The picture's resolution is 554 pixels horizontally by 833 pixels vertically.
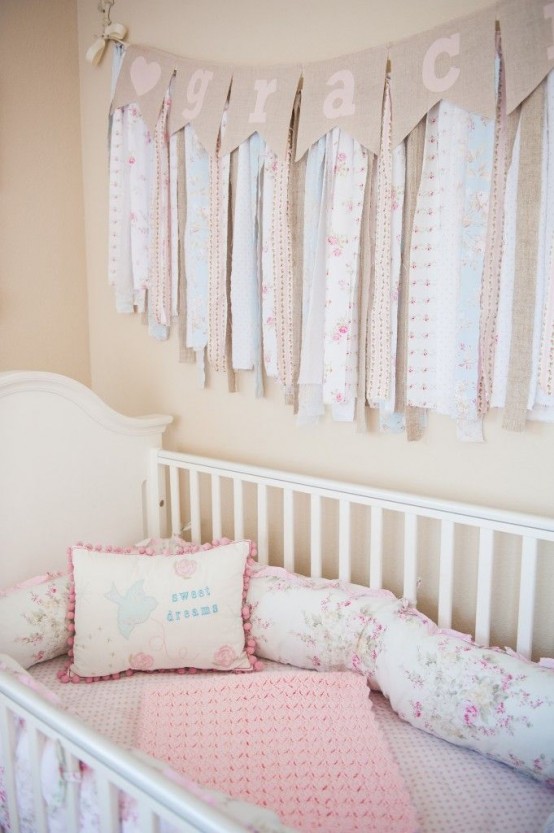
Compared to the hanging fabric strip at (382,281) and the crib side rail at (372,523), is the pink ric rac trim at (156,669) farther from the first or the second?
the hanging fabric strip at (382,281)

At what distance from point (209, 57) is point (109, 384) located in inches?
44.2

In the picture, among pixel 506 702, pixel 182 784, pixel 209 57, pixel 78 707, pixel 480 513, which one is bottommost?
pixel 78 707

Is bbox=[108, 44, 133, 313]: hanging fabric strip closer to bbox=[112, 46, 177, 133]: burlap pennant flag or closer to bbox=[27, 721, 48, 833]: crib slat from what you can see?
bbox=[112, 46, 177, 133]: burlap pennant flag

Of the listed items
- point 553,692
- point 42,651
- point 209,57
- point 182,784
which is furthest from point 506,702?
point 209,57

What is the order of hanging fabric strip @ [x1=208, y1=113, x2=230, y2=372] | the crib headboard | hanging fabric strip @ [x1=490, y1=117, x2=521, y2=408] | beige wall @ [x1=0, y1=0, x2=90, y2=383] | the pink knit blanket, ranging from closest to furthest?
the pink knit blanket → hanging fabric strip @ [x1=490, y1=117, x2=521, y2=408] → the crib headboard → hanging fabric strip @ [x1=208, y1=113, x2=230, y2=372] → beige wall @ [x1=0, y1=0, x2=90, y2=383]

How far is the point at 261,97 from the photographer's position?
5.24ft

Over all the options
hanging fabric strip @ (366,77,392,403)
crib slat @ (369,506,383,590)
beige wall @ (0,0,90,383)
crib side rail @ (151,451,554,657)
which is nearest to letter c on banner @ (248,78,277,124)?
hanging fabric strip @ (366,77,392,403)

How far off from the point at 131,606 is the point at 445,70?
144 centimetres

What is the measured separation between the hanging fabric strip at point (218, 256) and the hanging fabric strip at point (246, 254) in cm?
3

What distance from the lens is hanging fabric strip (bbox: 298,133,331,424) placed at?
1532 mm

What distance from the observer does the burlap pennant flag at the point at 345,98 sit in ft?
4.66

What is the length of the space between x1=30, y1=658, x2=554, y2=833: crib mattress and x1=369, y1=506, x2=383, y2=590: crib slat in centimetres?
27

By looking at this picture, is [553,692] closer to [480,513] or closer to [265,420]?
[480,513]

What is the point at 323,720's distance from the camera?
1.27 metres
